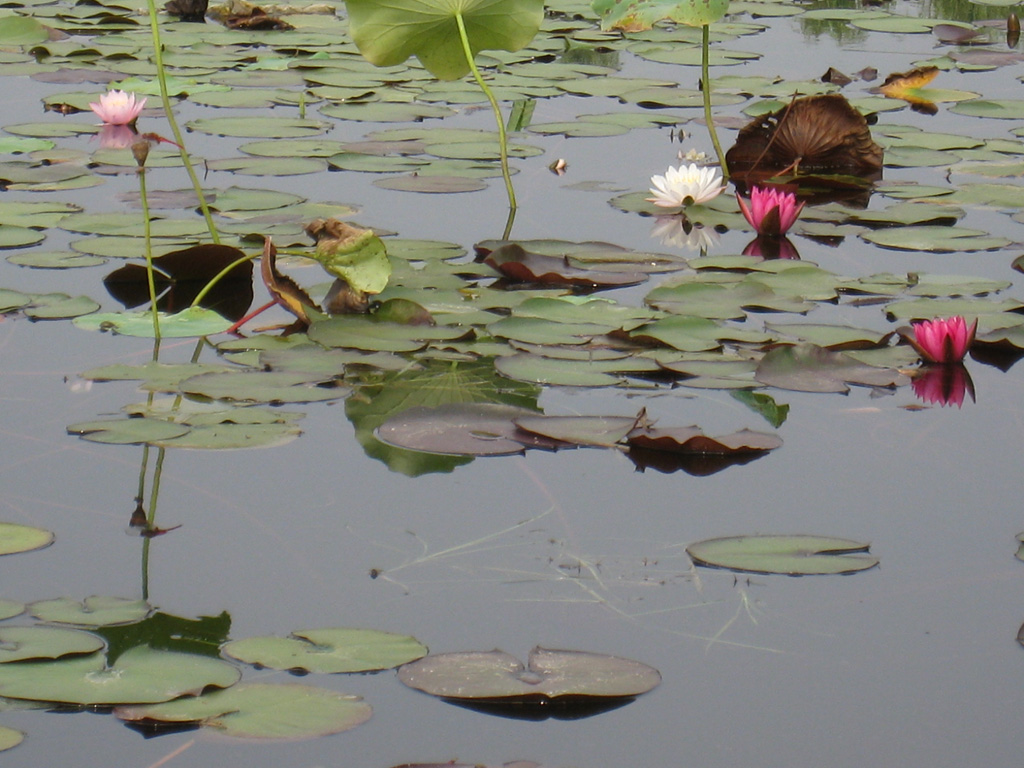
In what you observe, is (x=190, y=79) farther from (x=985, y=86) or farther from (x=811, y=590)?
(x=811, y=590)

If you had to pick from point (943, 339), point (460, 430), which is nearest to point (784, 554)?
point (460, 430)

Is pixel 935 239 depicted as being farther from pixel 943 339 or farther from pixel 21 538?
pixel 21 538

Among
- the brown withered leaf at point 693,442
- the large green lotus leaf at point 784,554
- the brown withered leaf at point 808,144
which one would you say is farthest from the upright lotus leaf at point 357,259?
the brown withered leaf at point 808,144

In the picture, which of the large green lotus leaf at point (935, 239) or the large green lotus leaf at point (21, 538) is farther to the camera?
the large green lotus leaf at point (935, 239)

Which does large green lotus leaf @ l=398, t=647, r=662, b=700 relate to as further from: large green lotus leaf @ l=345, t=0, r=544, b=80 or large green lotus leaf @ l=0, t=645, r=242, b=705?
large green lotus leaf @ l=345, t=0, r=544, b=80

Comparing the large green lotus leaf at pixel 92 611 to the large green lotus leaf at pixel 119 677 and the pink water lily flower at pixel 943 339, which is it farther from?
the pink water lily flower at pixel 943 339

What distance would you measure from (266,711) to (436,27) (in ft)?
7.51

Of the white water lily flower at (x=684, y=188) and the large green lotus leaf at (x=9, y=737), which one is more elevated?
the white water lily flower at (x=684, y=188)

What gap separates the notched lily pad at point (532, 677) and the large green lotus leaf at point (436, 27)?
2.08 meters

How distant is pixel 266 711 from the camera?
1.26m

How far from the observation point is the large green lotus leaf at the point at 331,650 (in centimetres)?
134

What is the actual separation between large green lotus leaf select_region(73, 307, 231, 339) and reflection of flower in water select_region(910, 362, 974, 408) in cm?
119

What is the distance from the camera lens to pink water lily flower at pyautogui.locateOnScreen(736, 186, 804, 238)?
2904 mm

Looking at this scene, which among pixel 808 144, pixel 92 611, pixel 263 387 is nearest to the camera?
pixel 92 611
